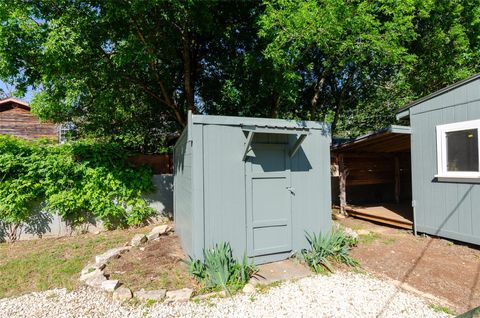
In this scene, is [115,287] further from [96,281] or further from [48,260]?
[48,260]

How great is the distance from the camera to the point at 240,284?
344 cm

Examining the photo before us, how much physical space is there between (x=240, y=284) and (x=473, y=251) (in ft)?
13.4

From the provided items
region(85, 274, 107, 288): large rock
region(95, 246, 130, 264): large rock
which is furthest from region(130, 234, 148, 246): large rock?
region(85, 274, 107, 288): large rock

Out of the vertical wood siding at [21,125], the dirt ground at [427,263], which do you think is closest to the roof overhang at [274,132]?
the dirt ground at [427,263]

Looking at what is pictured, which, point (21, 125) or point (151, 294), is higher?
point (21, 125)

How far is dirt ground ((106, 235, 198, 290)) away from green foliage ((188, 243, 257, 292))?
169 millimetres

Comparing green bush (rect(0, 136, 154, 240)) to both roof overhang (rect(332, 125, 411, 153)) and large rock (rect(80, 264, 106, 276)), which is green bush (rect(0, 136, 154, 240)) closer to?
large rock (rect(80, 264, 106, 276))

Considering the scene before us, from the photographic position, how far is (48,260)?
4.54 metres

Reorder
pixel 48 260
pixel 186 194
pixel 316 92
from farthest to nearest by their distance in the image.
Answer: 1. pixel 316 92
2. pixel 48 260
3. pixel 186 194

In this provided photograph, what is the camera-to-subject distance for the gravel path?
290 cm

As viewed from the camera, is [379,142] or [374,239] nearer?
[374,239]

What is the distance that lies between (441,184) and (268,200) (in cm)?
347

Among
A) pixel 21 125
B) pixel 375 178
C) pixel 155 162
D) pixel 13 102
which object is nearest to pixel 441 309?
pixel 155 162

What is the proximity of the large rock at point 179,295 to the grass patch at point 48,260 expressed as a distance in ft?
4.67
